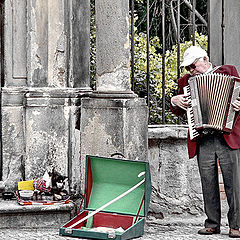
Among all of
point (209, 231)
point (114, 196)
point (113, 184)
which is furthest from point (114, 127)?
point (209, 231)

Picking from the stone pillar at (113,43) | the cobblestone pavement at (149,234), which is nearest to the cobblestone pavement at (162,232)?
the cobblestone pavement at (149,234)

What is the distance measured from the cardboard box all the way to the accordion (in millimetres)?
655

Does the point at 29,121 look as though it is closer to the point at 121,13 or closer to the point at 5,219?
the point at 5,219

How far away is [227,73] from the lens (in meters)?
5.29

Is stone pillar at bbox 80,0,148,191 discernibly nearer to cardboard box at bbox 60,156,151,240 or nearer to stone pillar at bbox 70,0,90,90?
cardboard box at bbox 60,156,151,240

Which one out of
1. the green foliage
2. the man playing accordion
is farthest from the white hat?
the green foliage

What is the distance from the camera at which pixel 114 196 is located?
18.3 feet

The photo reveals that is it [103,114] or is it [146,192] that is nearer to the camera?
[146,192]

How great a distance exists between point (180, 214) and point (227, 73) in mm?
1788

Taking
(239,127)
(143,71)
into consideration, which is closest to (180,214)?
(239,127)

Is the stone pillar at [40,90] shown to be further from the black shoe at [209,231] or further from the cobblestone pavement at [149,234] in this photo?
the black shoe at [209,231]

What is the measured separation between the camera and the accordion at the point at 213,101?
5.21 meters

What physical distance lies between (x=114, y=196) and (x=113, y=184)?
4.5 inches

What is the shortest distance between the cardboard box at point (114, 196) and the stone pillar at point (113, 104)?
299mm
